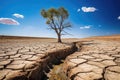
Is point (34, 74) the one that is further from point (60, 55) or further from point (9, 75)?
point (60, 55)

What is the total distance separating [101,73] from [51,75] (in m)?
1.84

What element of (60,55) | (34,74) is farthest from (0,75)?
(60,55)

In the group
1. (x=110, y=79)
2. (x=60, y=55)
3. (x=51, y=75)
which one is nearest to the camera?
(x=110, y=79)

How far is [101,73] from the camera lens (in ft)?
8.73

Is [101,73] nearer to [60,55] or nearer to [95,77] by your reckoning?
[95,77]

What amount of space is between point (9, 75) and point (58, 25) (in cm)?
1340

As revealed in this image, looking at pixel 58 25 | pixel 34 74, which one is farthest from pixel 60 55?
pixel 58 25

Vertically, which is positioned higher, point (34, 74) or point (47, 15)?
point (47, 15)

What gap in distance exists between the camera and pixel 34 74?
330cm

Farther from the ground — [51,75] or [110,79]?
[110,79]

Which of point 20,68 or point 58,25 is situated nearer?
point 20,68

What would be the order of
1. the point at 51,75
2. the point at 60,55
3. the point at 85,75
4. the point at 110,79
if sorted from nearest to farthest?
the point at 110,79, the point at 85,75, the point at 51,75, the point at 60,55

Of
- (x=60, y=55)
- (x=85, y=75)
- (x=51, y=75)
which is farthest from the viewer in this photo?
(x=60, y=55)

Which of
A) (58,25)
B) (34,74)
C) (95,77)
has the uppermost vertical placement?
(58,25)
